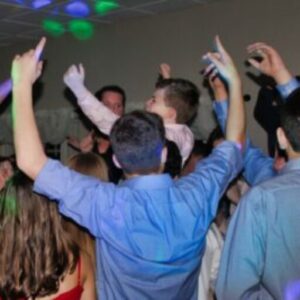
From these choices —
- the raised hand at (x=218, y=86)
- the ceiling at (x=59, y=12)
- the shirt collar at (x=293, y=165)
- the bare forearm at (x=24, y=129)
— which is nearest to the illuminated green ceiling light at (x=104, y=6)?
the ceiling at (x=59, y=12)

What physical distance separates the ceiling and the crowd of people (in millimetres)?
2947

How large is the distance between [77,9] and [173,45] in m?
0.97

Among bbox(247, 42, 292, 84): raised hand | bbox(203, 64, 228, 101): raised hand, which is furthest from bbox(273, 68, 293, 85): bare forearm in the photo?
bbox(203, 64, 228, 101): raised hand

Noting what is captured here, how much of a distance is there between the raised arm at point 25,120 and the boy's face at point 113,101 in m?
2.37

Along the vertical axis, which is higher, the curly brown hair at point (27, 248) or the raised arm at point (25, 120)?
the raised arm at point (25, 120)

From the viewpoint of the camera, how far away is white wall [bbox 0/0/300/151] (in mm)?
4219

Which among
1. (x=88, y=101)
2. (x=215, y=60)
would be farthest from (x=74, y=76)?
(x=215, y=60)

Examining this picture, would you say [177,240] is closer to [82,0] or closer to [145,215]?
[145,215]

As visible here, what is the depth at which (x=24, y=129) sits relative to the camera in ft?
4.68

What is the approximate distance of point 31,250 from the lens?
1.54 m

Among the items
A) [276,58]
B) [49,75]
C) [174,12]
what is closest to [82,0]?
[174,12]

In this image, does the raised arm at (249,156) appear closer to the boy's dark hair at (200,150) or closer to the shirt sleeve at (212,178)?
the shirt sleeve at (212,178)

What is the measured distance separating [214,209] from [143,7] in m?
3.46

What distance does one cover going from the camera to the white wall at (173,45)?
13.8 feet
